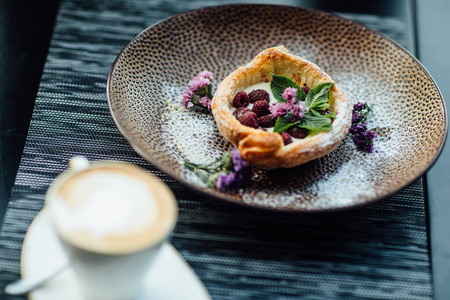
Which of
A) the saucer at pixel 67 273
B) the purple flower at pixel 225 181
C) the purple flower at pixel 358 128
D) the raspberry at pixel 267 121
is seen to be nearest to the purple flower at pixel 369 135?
the purple flower at pixel 358 128

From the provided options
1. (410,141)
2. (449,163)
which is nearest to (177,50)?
(410,141)

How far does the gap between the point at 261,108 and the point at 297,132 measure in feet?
0.36

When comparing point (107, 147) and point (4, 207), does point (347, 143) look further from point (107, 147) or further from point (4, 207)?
point (4, 207)

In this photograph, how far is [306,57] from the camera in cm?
158

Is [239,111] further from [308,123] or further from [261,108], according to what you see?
[308,123]

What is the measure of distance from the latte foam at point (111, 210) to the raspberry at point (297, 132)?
0.46 meters

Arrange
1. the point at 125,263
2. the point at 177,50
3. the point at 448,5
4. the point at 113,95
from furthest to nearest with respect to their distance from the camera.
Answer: the point at 448,5 → the point at 177,50 → the point at 113,95 → the point at 125,263

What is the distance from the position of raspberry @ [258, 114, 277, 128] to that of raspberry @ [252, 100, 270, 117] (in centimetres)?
2

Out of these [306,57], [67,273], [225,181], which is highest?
[306,57]

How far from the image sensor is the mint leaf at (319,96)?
1.29m

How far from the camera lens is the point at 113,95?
1.28 metres

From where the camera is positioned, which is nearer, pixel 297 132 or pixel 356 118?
pixel 297 132

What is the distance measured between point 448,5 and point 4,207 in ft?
5.31

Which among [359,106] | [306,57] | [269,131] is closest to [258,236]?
[269,131]
